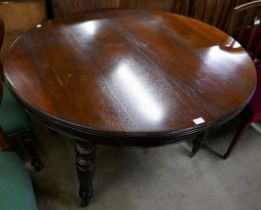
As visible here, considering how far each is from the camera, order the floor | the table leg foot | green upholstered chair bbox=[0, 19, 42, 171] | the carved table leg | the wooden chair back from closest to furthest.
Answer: the carved table leg, green upholstered chair bbox=[0, 19, 42, 171], the table leg foot, the floor, the wooden chair back

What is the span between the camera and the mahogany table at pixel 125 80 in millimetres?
828

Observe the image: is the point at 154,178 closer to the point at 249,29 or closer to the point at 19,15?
the point at 19,15

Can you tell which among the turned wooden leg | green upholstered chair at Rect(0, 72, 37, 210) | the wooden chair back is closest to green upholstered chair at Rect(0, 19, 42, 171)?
green upholstered chair at Rect(0, 72, 37, 210)

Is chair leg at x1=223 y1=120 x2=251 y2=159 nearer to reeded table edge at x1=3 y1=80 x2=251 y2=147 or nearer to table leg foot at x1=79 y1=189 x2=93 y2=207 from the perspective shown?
reeded table edge at x1=3 y1=80 x2=251 y2=147

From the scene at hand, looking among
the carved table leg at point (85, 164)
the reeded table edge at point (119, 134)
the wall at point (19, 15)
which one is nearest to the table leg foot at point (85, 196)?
the carved table leg at point (85, 164)

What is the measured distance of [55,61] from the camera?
3.47 feet

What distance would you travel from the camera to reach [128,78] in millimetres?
1001

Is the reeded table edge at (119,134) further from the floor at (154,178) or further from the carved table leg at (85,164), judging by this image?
the floor at (154,178)

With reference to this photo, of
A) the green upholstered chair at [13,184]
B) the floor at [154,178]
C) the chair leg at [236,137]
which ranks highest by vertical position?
the green upholstered chair at [13,184]

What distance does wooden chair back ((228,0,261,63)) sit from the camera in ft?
5.06

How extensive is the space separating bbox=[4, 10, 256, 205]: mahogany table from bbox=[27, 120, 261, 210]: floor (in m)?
0.21

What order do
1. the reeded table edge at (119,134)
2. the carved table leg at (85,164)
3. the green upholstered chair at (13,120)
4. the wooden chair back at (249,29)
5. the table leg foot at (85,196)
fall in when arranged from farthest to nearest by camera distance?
the wooden chair back at (249,29), the table leg foot at (85,196), the green upholstered chair at (13,120), the carved table leg at (85,164), the reeded table edge at (119,134)

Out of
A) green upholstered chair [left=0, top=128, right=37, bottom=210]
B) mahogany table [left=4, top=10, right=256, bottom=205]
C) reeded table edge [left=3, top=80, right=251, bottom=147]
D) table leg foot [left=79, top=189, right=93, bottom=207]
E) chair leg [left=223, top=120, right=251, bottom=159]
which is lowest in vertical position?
table leg foot [left=79, top=189, right=93, bottom=207]

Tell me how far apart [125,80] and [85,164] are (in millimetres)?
412
